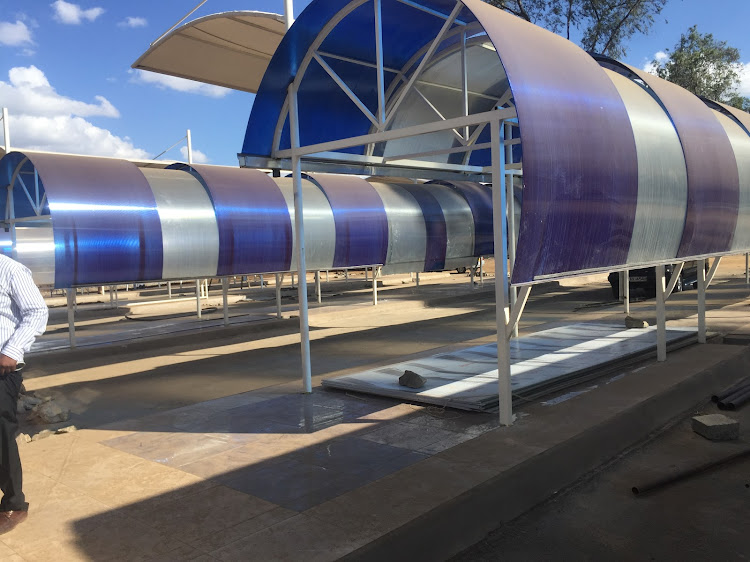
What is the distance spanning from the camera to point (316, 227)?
44.6 ft

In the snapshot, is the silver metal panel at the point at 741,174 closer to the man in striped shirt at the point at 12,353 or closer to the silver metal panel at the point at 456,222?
the silver metal panel at the point at 456,222

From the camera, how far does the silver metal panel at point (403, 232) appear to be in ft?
49.3

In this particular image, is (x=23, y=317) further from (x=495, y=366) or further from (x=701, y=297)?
(x=701, y=297)

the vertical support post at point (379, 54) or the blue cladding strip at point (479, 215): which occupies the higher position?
the vertical support post at point (379, 54)

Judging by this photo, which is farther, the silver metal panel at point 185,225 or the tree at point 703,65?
the tree at point 703,65

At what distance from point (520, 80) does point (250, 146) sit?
4.10 m

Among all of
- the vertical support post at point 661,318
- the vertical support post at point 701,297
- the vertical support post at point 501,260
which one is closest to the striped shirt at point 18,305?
the vertical support post at point 501,260

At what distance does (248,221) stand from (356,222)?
3.02 metres

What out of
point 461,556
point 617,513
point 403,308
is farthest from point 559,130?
point 403,308

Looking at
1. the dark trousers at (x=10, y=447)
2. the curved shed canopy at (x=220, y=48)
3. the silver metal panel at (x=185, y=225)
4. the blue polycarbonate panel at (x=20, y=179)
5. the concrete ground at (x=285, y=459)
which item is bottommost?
the concrete ground at (x=285, y=459)

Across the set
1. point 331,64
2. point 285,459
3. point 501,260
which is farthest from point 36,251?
point 501,260

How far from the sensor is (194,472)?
5.15 meters

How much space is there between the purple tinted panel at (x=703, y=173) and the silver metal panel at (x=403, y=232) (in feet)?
24.7

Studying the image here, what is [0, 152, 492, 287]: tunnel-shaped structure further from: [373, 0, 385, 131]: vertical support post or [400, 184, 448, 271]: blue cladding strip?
[373, 0, 385, 131]: vertical support post
